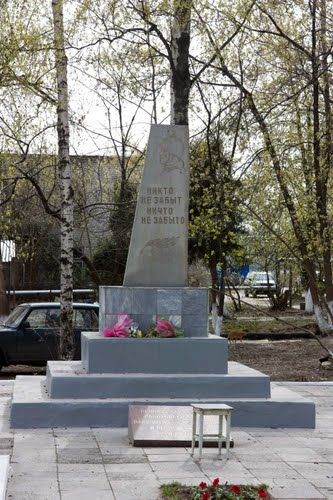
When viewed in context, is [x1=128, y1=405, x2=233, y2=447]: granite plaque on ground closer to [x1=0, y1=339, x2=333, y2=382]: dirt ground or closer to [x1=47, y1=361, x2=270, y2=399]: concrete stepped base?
[x1=47, y1=361, x2=270, y2=399]: concrete stepped base

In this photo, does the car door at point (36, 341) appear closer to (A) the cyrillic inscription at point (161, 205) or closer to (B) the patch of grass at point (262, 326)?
(A) the cyrillic inscription at point (161, 205)

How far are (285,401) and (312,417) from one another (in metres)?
0.36

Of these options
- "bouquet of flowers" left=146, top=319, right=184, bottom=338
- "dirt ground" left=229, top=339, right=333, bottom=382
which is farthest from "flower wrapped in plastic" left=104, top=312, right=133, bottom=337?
"dirt ground" left=229, top=339, right=333, bottom=382

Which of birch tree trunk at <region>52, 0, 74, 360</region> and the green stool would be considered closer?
the green stool

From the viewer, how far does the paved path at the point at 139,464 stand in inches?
277

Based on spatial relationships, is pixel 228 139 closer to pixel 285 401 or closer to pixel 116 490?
pixel 285 401

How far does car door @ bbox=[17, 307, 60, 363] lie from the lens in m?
17.2

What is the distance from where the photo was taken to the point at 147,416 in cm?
920

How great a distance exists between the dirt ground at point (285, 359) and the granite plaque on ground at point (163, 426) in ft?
21.9

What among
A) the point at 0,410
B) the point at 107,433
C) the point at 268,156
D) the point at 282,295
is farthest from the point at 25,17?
the point at 282,295

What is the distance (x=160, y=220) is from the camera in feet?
37.6

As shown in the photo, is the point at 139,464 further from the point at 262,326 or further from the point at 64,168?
the point at 262,326

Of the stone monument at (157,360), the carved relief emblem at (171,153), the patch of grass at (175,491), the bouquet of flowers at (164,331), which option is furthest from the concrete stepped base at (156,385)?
the patch of grass at (175,491)

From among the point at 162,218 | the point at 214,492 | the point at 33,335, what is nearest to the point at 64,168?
the point at 33,335
